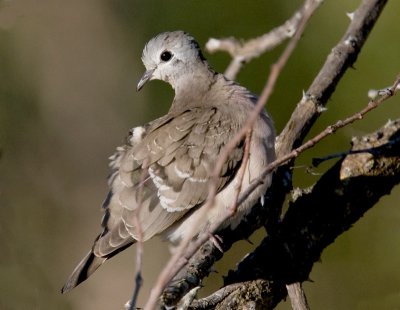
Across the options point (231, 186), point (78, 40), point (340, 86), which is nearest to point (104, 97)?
point (78, 40)

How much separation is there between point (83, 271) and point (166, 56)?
1.46m

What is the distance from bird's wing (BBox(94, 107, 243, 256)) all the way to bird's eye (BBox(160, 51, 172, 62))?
31.1 inches

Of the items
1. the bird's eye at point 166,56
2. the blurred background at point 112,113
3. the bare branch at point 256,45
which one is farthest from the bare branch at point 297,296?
the bird's eye at point 166,56

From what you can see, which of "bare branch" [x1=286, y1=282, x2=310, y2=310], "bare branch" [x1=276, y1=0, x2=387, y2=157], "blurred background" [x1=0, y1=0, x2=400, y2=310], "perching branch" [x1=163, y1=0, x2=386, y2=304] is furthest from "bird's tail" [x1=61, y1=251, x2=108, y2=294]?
"bare branch" [x1=276, y1=0, x2=387, y2=157]

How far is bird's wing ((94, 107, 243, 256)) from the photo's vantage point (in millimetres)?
3992

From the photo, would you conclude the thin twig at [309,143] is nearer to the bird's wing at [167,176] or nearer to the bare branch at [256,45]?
the bare branch at [256,45]

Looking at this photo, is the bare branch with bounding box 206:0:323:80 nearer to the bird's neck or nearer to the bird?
the bird

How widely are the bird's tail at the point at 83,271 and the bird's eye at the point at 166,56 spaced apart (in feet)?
4.37

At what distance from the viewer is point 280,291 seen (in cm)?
373

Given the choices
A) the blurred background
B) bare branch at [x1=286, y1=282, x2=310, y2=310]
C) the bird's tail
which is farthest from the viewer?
the blurred background

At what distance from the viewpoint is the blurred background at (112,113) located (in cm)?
539

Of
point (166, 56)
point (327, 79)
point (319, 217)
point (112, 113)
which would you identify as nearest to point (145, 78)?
point (166, 56)

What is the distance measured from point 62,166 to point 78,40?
0.96 m

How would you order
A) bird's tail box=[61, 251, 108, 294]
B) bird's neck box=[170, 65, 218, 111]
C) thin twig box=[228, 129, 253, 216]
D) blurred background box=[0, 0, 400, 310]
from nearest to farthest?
thin twig box=[228, 129, 253, 216] < bird's tail box=[61, 251, 108, 294] < bird's neck box=[170, 65, 218, 111] < blurred background box=[0, 0, 400, 310]
